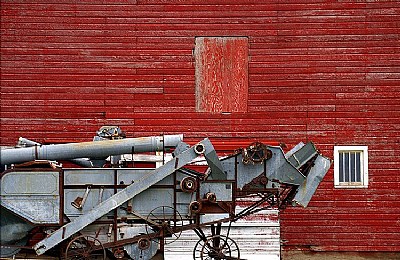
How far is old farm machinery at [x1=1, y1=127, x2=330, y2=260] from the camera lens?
13.3m

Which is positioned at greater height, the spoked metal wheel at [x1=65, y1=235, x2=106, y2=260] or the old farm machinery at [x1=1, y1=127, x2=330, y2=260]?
the old farm machinery at [x1=1, y1=127, x2=330, y2=260]

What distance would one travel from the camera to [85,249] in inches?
529

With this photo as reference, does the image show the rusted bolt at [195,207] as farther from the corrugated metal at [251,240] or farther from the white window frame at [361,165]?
the white window frame at [361,165]

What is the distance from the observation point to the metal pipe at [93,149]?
555 inches

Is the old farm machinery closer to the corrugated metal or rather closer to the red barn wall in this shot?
the corrugated metal

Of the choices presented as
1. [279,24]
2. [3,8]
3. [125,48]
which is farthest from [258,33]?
[3,8]

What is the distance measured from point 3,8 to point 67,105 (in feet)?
8.98

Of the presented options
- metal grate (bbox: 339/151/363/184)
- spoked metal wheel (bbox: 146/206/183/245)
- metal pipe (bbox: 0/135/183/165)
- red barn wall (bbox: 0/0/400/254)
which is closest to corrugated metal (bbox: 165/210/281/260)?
red barn wall (bbox: 0/0/400/254)

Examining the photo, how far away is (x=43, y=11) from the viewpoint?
1791 centimetres

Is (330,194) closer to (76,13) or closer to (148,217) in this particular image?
(148,217)

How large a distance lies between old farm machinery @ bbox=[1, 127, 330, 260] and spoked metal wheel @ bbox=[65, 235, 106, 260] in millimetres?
18

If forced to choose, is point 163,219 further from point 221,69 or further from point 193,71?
point 221,69

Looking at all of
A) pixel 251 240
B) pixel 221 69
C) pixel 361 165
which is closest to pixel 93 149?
pixel 251 240

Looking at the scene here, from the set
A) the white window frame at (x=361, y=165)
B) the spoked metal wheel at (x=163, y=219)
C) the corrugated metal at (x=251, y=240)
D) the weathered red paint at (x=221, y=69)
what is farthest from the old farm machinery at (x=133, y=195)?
the weathered red paint at (x=221, y=69)
